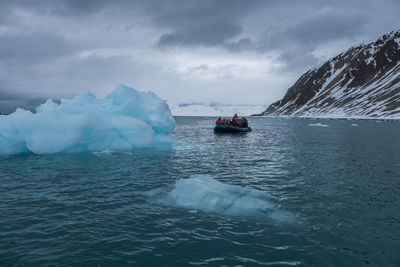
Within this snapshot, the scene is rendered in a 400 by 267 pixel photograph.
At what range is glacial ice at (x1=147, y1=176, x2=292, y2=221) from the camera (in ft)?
34.3

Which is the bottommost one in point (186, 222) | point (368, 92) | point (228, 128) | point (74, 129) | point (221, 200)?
point (186, 222)

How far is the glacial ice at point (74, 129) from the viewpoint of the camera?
78.4 feet

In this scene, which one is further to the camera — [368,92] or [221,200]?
[368,92]

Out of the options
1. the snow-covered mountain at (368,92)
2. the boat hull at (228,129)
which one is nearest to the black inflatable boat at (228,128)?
the boat hull at (228,129)

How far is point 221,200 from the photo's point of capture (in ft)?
36.0

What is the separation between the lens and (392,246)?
8.03 m

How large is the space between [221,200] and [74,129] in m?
17.5

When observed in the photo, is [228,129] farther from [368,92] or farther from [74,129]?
[368,92]

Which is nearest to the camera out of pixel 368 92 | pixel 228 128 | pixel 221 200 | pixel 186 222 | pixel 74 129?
pixel 186 222

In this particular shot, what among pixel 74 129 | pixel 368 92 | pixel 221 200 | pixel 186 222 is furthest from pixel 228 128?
pixel 368 92

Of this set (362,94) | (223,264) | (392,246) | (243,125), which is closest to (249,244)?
(223,264)

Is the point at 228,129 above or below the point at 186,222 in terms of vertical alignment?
above

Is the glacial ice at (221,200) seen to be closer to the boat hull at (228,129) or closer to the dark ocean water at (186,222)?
the dark ocean water at (186,222)

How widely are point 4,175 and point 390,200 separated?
66.6ft
